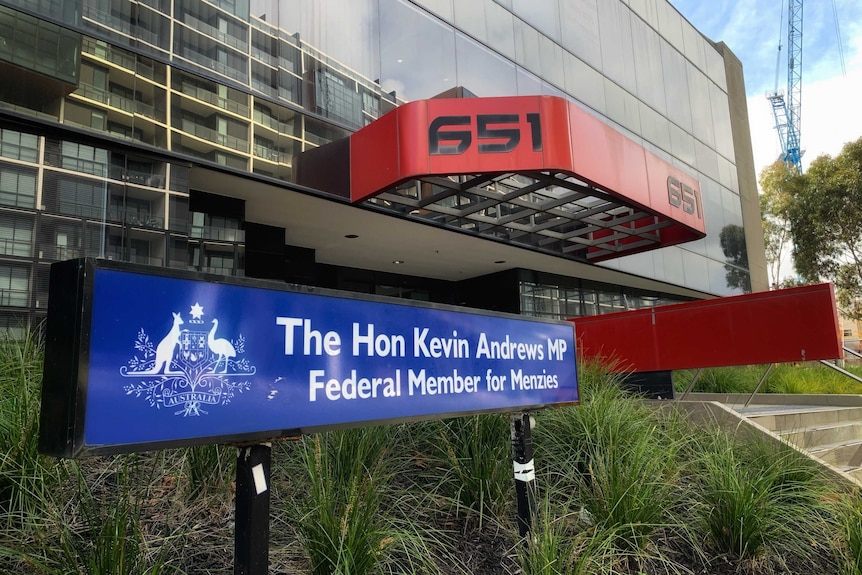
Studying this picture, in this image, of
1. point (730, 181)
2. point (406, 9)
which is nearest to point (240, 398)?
point (406, 9)

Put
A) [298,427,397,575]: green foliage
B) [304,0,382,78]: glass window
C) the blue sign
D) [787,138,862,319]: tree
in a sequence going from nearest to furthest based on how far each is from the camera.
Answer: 1. the blue sign
2. [298,427,397,575]: green foliage
3. [304,0,382,78]: glass window
4. [787,138,862,319]: tree

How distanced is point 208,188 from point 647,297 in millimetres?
16843

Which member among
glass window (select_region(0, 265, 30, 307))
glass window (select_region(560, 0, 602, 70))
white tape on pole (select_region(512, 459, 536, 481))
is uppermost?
glass window (select_region(560, 0, 602, 70))

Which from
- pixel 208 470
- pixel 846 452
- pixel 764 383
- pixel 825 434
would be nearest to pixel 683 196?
pixel 764 383

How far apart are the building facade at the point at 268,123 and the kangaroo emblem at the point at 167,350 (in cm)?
578

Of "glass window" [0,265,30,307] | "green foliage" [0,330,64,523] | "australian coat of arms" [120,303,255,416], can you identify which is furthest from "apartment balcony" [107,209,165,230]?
"australian coat of arms" [120,303,255,416]

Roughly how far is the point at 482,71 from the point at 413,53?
205 cm

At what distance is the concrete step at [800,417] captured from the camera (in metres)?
6.62

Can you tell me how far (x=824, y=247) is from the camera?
27.0 metres

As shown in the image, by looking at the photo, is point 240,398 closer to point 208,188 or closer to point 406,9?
point 208,188

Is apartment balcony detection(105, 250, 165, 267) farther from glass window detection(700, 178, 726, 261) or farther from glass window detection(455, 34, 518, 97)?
glass window detection(700, 178, 726, 261)

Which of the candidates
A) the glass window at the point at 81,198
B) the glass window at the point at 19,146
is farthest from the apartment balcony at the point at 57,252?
the glass window at the point at 19,146

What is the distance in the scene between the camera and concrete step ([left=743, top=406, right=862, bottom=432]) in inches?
261

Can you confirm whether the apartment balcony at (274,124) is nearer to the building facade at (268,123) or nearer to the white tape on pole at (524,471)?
the building facade at (268,123)
